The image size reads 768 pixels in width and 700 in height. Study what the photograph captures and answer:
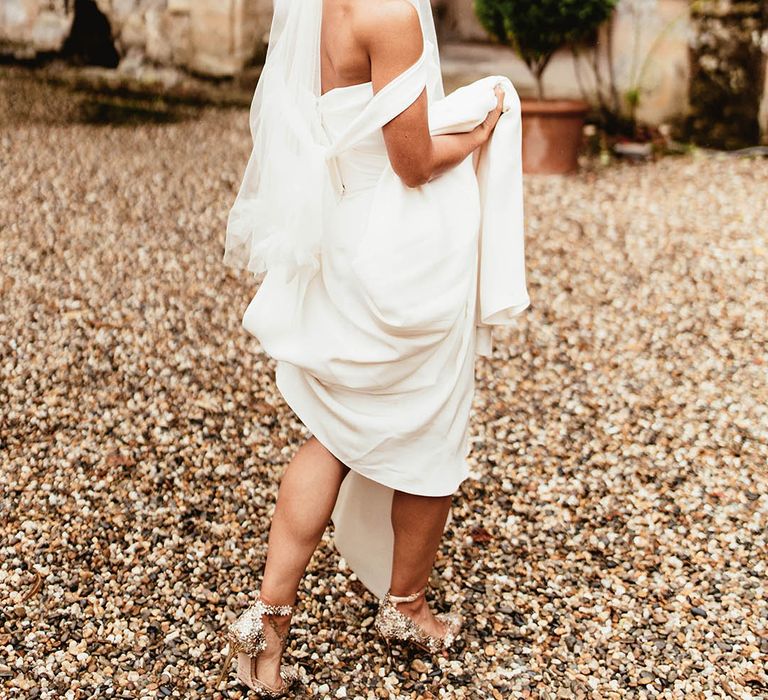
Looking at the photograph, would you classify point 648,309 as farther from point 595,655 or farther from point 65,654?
point 65,654

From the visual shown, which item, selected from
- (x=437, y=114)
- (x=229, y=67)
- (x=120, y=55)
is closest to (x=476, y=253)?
(x=437, y=114)

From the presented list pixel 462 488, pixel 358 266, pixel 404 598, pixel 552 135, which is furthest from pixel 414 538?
pixel 552 135

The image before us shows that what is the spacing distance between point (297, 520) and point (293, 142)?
0.81 metres

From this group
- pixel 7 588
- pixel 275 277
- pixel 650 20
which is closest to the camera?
pixel 275 277

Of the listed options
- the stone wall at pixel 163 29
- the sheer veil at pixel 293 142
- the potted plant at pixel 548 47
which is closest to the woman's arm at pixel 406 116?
the sheer veil at pixel 293 142

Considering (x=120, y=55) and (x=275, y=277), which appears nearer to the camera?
(x=275, y=277)

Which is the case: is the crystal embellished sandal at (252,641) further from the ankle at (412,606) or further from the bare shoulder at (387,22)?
A: the bare shoulder at (387,22)

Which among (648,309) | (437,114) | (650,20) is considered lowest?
(648,309)

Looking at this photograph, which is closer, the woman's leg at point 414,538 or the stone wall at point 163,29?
A: the woman's leg at point 414,538

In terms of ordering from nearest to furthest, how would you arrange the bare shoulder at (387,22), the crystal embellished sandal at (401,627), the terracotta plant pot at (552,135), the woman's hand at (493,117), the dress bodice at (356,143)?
the bare shoulder at (387,22)
the dress bodice at (356,143)
the woman's hand at (493,117)
the crystal embellished sandal at (401,627)
the terracotta plant pot at (552,135)

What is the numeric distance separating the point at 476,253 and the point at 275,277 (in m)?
0.45

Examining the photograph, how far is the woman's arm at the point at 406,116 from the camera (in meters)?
1.77

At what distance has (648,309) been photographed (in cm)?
442

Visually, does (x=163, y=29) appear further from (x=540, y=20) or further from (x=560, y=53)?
(x=540, y=20)
